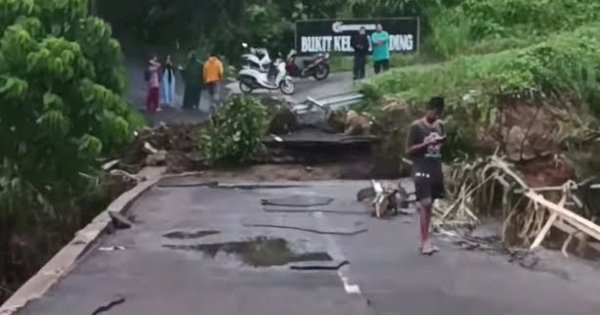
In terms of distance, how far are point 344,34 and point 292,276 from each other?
85.6ft

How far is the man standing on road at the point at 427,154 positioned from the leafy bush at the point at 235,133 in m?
11.0

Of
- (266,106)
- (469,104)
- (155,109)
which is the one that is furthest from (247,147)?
(155,109)

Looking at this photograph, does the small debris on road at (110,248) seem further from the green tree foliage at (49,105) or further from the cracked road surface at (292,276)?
the green tree foliage at (49,105)

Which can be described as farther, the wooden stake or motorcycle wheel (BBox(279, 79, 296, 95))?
motorcycle wheel (BBox(279, 79, 296, 95))

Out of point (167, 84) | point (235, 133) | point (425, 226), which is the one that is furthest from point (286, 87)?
point (425, 226)

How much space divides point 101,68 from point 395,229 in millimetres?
4318

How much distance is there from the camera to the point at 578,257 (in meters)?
14.6

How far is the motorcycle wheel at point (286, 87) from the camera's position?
120 feet

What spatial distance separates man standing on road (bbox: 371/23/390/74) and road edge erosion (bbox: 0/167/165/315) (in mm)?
16123

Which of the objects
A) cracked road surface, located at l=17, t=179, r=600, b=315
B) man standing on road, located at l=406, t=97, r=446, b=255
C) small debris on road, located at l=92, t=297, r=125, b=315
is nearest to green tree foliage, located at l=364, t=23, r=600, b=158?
cracked road surface, located at l=17, t=179, r=600, b=315

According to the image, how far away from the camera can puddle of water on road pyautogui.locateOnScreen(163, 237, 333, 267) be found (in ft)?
46.4

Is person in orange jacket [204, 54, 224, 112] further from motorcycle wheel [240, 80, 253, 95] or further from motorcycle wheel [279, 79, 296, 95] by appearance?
motorcycle wheel [279, 79, 296, 95]

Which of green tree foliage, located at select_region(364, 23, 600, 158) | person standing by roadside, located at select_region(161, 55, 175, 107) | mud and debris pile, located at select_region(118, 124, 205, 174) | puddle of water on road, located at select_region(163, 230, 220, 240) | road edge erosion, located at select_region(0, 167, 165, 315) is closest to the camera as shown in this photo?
road edge erosion, located at select_region(0, 167, 165, 315)

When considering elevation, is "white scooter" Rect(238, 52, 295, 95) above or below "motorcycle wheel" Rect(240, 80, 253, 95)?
above
